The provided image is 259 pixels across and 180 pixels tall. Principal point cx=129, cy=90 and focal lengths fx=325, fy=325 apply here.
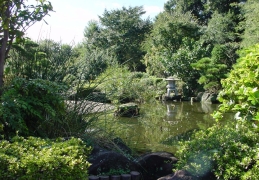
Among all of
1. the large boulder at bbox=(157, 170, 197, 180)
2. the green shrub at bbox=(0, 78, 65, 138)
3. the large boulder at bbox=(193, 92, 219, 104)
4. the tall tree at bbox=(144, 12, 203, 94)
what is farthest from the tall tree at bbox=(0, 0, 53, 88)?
the tall tree at bbox=(144, 12, 203, 94)

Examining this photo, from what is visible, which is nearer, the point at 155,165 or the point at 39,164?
the point at 39,164

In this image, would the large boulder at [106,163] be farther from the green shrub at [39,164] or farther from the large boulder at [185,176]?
the green shrub at [39,164]

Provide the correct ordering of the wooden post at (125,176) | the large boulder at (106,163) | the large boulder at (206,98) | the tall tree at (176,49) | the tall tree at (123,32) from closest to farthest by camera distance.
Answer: the wooden post at (125,176)
the large boulder at (106,163)
the large boulder at (206,98)
the tall tree at (176,49)
the tall tree at (123,32)

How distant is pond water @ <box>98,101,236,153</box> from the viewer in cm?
431

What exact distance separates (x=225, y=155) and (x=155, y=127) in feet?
12.1

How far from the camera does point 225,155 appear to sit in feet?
8.58

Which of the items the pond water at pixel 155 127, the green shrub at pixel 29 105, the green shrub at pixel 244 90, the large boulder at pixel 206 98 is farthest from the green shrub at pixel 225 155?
the large boulder at pixel 206 98

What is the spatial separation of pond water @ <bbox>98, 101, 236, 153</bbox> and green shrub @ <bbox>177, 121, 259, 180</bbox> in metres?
1.21

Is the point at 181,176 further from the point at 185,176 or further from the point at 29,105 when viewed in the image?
the point at 29,105

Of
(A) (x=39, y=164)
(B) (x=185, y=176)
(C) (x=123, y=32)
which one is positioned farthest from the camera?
(C) (x=123, y=32)

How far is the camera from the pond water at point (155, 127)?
4309 millimetres

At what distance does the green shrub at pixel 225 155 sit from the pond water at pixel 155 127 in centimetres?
121

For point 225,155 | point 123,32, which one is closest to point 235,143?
point 225,155

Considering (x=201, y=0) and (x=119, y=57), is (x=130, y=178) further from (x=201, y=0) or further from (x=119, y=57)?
(x=201, y=0)
